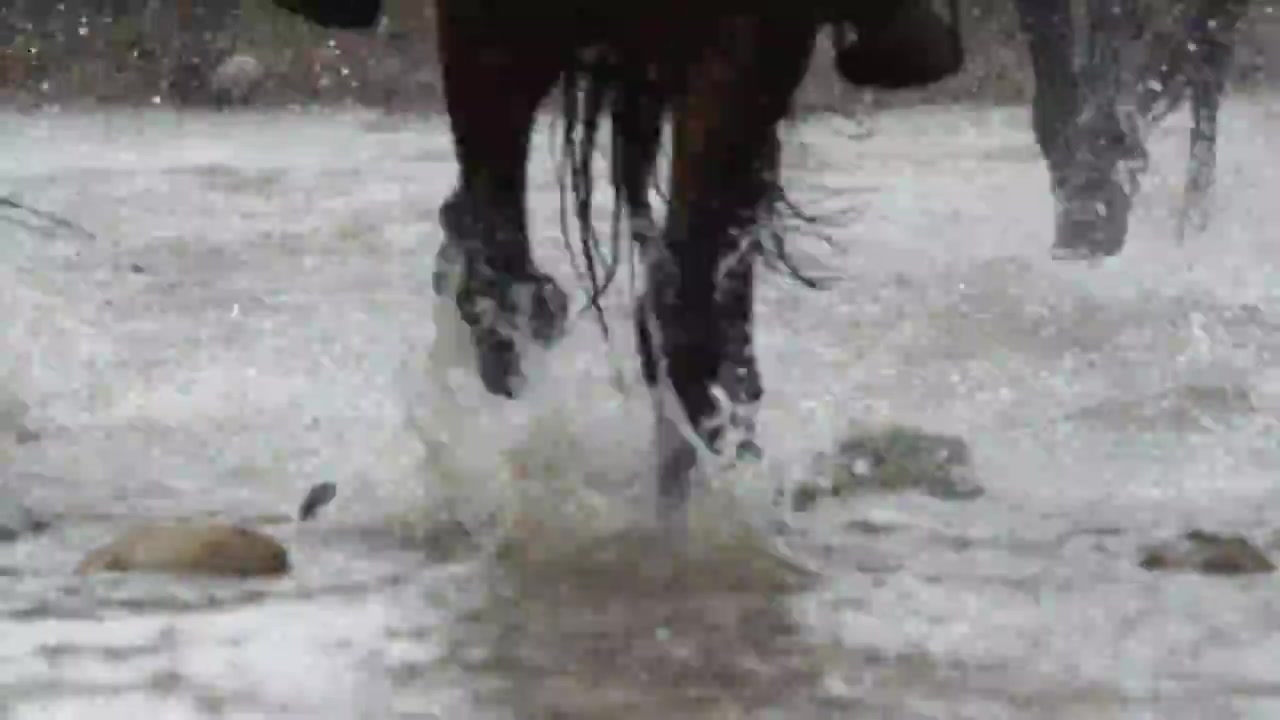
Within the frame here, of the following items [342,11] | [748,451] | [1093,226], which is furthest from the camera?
[1093,226]

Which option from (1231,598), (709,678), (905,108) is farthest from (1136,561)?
(905,108)

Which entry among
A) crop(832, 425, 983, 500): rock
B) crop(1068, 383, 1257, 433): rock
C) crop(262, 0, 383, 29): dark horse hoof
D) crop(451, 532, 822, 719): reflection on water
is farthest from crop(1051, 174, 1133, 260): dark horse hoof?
crop(451, 532, 822, 719): reflection on water

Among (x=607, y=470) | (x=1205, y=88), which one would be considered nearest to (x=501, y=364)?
(x=607, y=470)

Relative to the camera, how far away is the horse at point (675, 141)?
1.13 meters

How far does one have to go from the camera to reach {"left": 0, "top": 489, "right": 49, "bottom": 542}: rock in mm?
1174

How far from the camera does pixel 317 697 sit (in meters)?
0.89

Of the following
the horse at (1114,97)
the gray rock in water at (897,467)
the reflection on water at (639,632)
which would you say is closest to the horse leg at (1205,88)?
the horse at (1114,97)

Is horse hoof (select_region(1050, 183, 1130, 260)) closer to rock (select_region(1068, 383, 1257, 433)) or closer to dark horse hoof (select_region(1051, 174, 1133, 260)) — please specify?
dark horse hoof (select_region(1051, 174, 1133, 260))

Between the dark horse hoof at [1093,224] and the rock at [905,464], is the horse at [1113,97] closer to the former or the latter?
the dark horse hoof at [1093,224]

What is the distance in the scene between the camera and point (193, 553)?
1.11 meters

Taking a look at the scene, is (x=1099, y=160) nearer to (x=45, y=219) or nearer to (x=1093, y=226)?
(x=1093, y=226)

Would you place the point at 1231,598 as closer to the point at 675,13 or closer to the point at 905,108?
the point at 675,13

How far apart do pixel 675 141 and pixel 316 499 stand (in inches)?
13.2

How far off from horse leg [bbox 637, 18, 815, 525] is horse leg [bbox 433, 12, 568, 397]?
0.54ft
